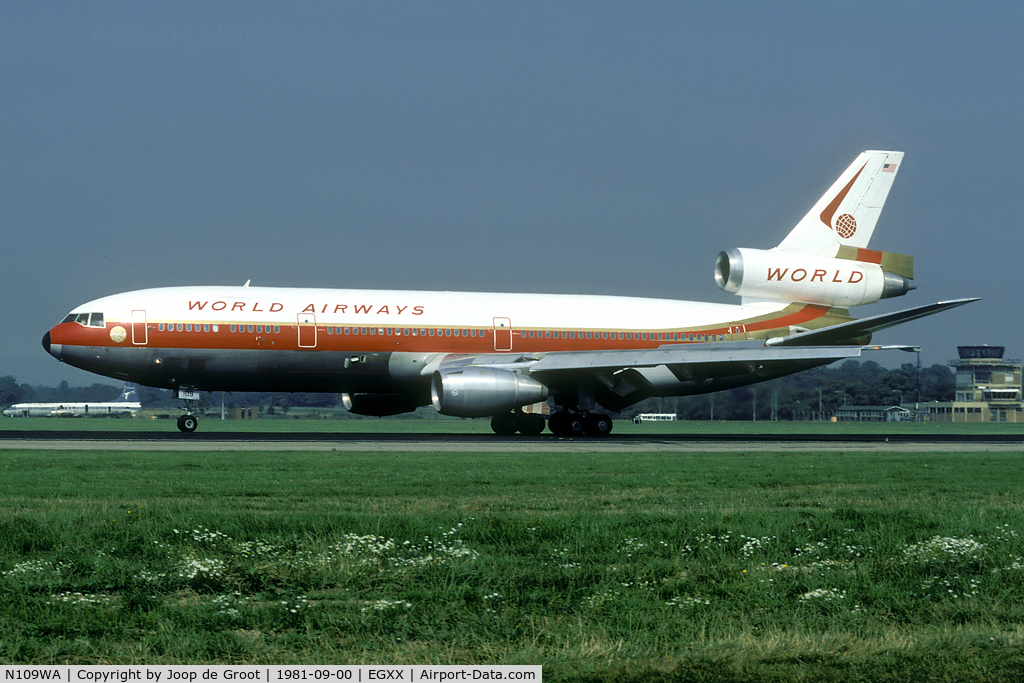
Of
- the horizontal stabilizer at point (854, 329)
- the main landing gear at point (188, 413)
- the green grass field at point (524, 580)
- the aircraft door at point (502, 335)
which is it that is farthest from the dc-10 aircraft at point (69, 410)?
the green grass field at point (524, 580)

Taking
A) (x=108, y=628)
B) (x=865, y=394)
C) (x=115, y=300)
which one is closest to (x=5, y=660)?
(x=108, y=628)

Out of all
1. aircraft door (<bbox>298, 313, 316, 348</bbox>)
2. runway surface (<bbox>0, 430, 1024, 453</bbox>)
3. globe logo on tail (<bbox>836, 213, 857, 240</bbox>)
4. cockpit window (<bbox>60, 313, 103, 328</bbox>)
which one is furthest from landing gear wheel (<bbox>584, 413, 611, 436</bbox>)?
cockpit window (<bbox>60, 313, 103, 328</bbox>)

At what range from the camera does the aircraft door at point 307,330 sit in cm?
3450

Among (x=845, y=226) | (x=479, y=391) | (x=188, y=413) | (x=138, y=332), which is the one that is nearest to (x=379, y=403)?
(x=188, y=413)

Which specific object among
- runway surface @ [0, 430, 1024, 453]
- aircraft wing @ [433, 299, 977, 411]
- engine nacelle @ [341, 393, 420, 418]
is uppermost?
aircraft wing @ [433, 299, 977, 411]

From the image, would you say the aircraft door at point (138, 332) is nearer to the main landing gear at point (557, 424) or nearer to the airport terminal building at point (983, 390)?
the main landing gear at point (557, 424)

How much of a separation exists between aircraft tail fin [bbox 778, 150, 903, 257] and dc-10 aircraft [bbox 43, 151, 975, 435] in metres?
0.05

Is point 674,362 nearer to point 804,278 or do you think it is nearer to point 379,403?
point 804,278

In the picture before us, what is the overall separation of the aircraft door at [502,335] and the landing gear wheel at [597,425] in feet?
12.4

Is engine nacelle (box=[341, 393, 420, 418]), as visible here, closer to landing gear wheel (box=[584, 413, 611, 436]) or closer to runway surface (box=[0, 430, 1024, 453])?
runway surface (box=[0, 430, 1024, 453])

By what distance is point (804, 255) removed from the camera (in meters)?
40.4

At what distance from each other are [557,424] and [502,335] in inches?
150

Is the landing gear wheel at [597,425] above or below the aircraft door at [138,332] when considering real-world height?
below

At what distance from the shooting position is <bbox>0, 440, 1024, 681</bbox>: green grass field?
296 inches
